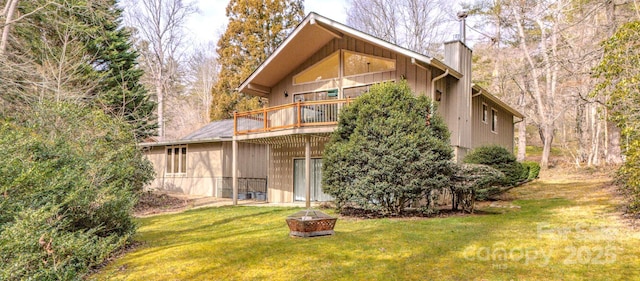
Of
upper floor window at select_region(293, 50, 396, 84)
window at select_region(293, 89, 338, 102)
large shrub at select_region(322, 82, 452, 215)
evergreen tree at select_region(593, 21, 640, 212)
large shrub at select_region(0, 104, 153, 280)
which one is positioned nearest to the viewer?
large shrub at select_region(0, 104, 153, 280)

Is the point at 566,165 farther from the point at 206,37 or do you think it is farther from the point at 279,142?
the point at 206,37

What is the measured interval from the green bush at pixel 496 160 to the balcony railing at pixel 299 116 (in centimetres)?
460

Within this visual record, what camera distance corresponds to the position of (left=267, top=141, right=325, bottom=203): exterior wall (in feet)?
45.7

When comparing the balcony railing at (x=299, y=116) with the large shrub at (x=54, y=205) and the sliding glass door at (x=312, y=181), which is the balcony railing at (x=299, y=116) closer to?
the sliding glass door at (x=312, y=181)

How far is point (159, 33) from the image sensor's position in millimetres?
26844

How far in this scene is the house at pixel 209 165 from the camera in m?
16.6

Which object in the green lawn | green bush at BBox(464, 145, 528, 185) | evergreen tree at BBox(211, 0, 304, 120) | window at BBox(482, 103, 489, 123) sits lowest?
the green lawn

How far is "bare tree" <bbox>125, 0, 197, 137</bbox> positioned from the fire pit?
22.0m

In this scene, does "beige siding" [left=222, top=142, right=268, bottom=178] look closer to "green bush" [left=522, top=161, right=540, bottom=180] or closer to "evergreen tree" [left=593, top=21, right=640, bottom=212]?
"green bush" [left=522, top=161, right=540, bottom=180]

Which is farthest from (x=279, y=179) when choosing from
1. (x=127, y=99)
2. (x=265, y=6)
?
(x=265, y=6)

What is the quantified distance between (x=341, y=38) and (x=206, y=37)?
78.3ft

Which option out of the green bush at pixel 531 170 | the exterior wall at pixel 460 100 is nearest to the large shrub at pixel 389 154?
the exterior wall at pixel 460 100

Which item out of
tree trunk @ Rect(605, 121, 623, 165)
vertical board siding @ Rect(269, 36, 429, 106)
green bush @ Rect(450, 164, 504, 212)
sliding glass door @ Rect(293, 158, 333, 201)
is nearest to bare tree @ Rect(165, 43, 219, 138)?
vertical board siding @ Rect(269, 36, 429, 106)

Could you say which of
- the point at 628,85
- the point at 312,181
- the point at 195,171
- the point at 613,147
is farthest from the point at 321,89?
the point at 613,147
